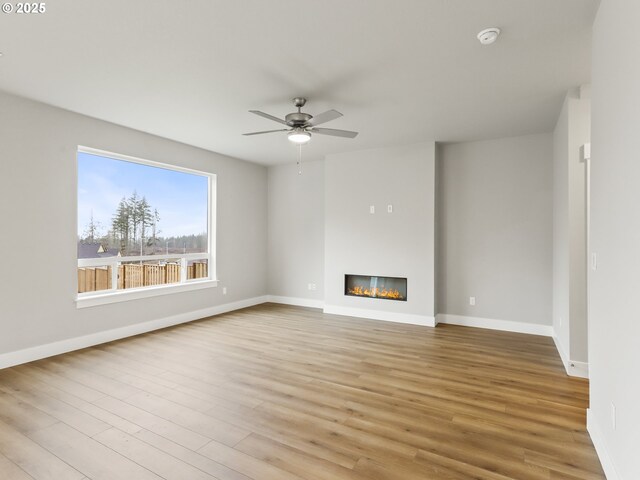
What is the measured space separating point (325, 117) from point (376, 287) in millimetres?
3207

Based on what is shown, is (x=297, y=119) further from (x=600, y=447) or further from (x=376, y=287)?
(x=600, y=447)

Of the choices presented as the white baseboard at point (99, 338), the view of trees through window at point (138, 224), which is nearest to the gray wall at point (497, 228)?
the white baseboard at point (99, 338)

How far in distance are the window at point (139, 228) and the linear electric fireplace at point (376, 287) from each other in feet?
7.55

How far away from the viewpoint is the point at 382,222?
219 inches

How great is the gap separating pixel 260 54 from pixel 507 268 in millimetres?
4244

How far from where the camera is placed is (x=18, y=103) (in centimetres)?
352

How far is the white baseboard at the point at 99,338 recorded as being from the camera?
3.52 meters

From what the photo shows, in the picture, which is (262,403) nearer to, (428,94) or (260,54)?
(260,54)

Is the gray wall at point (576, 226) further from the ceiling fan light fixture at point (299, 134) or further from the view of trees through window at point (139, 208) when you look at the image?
the view of trees through window at point (139, 208)

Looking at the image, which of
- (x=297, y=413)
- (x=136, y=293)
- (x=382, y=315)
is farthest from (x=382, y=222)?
(x=136, y=293)

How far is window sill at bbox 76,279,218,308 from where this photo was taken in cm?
413

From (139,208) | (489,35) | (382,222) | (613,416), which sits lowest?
(613,416)

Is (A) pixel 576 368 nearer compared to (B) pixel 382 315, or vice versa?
(A) pixel 576 368

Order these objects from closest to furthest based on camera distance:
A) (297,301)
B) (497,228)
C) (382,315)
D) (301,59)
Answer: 1. (301,59)
2. (497,228)
3. (382,315)
4. (297,301)
